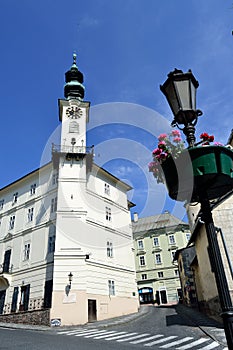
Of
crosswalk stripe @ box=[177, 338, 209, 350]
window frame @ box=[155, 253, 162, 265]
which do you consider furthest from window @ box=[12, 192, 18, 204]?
window frame @ box=[155, 253, 162, 265]

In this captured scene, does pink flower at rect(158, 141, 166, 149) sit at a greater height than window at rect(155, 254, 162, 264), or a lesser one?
lesser

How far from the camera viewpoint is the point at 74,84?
30.9 meters

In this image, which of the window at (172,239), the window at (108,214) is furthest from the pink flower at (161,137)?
the window at (172,239)

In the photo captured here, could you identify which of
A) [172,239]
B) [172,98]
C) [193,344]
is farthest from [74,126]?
[172,239]

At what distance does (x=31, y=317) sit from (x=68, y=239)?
599 centimetres

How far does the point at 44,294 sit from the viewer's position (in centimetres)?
1997

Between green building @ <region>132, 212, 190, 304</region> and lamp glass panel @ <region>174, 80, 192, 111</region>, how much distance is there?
40584 millimetres

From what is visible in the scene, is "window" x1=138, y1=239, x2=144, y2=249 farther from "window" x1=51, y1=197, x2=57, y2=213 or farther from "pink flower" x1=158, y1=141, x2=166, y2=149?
"pink flower" x1=158, y1=141, x2=166, y2=149

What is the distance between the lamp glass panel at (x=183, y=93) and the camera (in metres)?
2.80

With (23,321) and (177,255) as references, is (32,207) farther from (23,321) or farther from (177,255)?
(177,255)

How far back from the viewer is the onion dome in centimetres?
3039

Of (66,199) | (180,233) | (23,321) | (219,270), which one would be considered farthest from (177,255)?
(219,270)

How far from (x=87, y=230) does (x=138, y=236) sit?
93.8ft

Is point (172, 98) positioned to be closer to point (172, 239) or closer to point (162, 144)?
point (162, 144)
